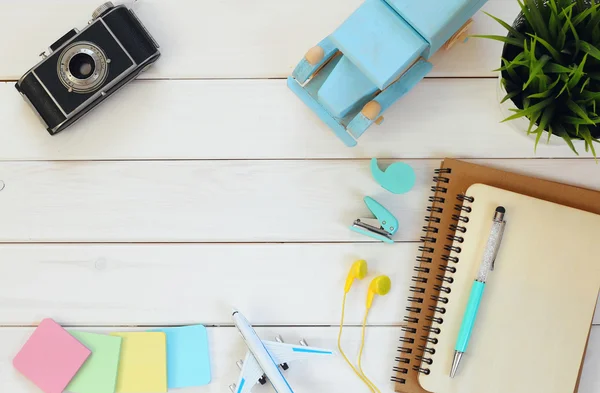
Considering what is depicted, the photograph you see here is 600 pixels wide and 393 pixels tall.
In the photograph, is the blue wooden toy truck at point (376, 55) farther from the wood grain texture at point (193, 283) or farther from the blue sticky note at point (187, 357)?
the blue sticky note at point (187, 357)

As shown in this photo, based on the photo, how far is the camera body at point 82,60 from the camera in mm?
791

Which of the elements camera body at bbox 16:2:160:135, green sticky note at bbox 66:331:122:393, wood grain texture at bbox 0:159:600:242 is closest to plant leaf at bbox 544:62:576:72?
wood grain texture at bbox 0:159:600:242

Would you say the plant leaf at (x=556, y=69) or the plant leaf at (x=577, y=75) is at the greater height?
the plant leaf at (x=556, y=69)

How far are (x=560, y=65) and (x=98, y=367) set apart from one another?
726mm

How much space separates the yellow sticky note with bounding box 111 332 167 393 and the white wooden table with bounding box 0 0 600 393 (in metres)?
0.03

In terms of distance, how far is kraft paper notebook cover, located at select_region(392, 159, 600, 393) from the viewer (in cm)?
80

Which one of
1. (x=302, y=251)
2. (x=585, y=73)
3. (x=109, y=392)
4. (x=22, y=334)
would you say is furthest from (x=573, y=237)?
(x=22, y=334)

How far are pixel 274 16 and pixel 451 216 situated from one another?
39cm

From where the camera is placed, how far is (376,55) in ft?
2.28

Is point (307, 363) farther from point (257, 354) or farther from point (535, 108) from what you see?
point (535, 108)

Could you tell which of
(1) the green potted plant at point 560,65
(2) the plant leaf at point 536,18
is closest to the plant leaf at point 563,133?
(1) the green potted plant at point 560,65

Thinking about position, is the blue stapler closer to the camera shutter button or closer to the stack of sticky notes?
the stack of sticky notes

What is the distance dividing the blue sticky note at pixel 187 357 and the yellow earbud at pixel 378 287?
0.25 metres

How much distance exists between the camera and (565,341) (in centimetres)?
77
